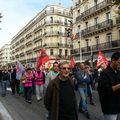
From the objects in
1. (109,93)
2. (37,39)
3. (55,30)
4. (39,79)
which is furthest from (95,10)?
(109,93)

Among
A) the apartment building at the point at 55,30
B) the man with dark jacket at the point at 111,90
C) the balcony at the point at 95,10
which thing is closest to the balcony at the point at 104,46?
the balcony at the point at 95,10

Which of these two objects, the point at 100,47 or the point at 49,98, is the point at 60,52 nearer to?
the point at 100,47

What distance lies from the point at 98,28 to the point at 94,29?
1343mm

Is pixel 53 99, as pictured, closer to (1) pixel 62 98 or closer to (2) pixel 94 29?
(1) pixel 62 98

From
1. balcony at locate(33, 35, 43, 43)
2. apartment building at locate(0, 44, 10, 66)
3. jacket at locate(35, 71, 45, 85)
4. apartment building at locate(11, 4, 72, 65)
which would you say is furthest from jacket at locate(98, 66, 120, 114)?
apartment building at locate(0, 44, 10, 66)

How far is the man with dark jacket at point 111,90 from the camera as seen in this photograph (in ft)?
14.9

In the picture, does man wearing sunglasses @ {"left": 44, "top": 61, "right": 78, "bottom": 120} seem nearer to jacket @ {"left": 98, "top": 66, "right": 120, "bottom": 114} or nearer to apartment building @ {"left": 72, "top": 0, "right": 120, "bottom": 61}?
jacket @ {"left": 98, "top": 66, "right": 120, "bottom": 114}

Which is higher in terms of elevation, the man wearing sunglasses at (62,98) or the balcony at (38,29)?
the balcony at (38,29)

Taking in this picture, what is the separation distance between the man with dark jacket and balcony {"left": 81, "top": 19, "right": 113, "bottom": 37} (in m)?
36.2

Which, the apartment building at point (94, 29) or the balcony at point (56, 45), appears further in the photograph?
the balcony at point (56, 45)

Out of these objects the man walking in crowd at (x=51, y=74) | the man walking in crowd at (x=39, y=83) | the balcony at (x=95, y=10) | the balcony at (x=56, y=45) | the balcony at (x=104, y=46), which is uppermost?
the balcony at (x=95, y=10)

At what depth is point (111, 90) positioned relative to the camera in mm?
4496

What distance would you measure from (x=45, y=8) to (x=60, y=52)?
1126 centimetres

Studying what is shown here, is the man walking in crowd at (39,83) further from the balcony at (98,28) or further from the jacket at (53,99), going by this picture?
the balcony at (98,28)
